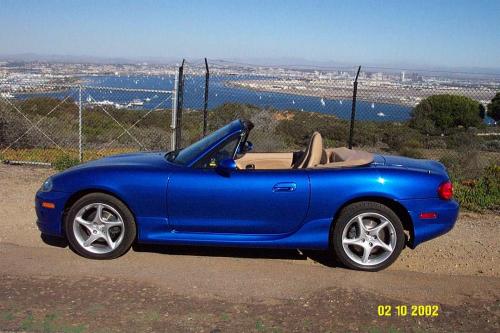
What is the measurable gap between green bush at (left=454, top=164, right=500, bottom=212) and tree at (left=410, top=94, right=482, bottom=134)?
7.63m

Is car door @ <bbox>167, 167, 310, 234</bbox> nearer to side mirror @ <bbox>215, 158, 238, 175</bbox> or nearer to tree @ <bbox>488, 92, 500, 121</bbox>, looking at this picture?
side mirror @ <bbox>215, 158, 238, 175</bbox>

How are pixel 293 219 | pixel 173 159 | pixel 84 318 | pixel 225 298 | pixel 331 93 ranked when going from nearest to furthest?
1. pixel 84 318
2. pixel 225 298
3. pixel 293 219
4. pixel 173 159
5. pixel 331 93

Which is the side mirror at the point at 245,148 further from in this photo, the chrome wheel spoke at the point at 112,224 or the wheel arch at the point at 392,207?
the chrome wheel spoke at the point at 112,224

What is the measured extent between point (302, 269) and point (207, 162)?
126cm

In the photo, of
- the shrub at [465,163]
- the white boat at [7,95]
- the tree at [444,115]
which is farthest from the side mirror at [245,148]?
the tree at [444,115]

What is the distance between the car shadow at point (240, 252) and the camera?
5184 mm

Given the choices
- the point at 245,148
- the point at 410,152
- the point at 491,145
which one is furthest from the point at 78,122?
the point at 491,145

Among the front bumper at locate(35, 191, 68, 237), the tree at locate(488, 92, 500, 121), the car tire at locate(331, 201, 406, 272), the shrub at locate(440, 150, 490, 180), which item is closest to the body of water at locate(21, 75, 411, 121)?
the shrub at locate(440, 150, 490, 180)

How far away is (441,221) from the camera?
4.77m

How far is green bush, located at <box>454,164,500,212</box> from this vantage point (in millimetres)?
7215

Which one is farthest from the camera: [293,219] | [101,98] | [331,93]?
[101,98]

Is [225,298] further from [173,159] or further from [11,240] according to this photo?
[11,240]

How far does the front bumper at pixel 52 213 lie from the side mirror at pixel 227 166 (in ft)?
4.71

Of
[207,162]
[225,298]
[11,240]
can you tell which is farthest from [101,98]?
[225,298]
